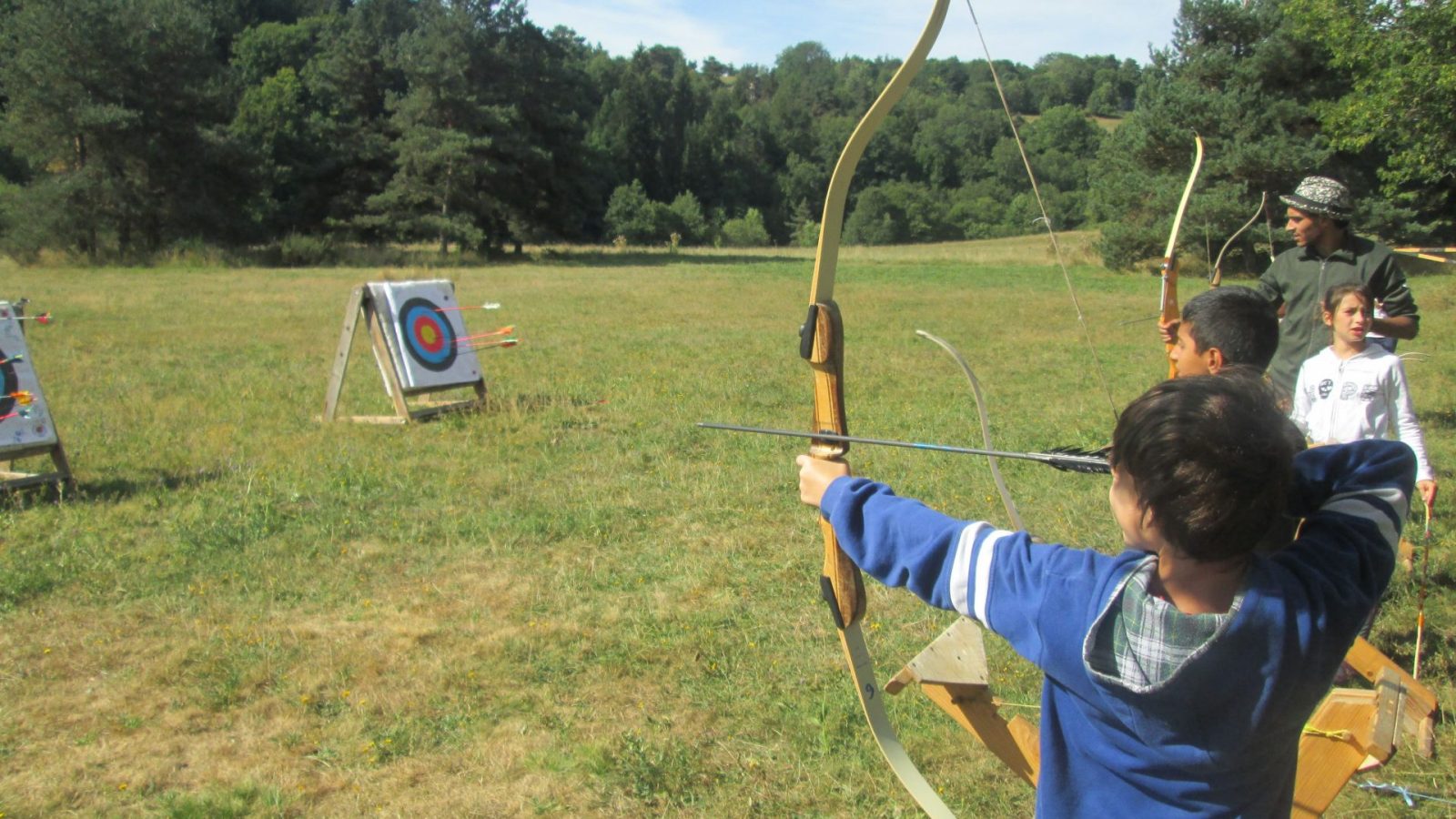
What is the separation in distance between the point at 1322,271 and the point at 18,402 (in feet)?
20.1

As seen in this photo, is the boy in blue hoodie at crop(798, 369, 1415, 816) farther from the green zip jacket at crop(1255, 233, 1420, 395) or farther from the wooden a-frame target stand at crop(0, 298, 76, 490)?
the wooden a-frame target stand at crop(0, 298, 76, 490)

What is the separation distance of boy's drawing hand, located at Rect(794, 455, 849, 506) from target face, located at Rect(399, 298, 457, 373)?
6.42m

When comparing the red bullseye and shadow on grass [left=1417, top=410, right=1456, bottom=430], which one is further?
the red bullseye

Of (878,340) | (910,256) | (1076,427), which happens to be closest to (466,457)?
(1076,427)

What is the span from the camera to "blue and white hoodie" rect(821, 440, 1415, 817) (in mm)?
1302

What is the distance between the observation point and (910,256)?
1248 inches

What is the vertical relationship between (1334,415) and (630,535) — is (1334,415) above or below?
above

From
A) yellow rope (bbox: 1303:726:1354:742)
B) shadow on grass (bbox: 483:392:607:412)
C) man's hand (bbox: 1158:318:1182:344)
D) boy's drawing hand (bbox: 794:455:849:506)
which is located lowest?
shadow on grass (bbox: 483:392:607:412)

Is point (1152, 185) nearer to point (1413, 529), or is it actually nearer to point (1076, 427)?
point (1076, 427)

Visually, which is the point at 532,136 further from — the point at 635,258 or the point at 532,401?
the point at 532,401

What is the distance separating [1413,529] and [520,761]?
4.21 metres

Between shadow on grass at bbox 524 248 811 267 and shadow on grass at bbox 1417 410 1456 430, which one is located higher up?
shadow on grass at bbox 524 248 811 267

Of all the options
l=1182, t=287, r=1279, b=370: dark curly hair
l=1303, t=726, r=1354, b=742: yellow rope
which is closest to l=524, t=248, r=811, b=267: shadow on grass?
l=1182, t=287, r=1279, b=370: dark curly hair

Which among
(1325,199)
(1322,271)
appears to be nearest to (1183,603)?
Answer: (1325,199)
